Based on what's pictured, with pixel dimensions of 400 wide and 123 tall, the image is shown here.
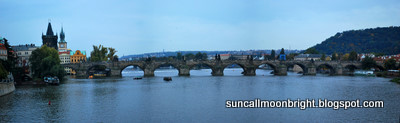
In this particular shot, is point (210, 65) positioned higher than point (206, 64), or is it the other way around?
point (206, 64)

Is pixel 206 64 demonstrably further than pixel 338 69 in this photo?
No

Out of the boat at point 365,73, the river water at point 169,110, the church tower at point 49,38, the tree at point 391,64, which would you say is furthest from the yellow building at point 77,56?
the tree at point 391,64

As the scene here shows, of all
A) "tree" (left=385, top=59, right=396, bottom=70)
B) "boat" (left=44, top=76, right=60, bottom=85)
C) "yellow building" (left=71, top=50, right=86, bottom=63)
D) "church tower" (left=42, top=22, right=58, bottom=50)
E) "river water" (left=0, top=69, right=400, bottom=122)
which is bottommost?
"river water" (left=0, top=69, right=400, bottom=122)

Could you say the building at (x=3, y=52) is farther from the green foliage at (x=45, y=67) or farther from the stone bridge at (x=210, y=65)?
the stone bridge at (x=210, y=65)

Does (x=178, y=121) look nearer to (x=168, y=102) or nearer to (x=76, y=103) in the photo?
(x=168, y=102)

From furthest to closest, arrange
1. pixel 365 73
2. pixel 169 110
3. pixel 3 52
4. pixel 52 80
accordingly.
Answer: pixel 365 73
pixel 52 80
pixel 3 52
pixel 169 110

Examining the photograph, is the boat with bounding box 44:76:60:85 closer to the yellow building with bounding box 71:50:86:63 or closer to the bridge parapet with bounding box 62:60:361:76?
the bridge parapet with bounding box 62:60:361:76

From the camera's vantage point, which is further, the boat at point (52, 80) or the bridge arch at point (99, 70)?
the bridge arch at point (99, 70)

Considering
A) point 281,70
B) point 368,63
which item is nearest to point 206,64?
point 281,70

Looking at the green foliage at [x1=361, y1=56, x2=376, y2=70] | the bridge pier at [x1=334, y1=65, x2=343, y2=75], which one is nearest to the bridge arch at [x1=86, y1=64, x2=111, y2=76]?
the bridge pier at [x1=334, y1=65, x2=343, y2=75]

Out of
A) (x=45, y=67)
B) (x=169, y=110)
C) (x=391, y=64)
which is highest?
(x=45, y=67)

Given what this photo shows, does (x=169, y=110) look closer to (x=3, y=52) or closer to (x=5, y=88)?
(x=5, y=88)

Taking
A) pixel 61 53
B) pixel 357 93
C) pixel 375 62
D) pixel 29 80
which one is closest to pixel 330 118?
pixel 357 93

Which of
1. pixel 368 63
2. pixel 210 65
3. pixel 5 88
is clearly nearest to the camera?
pixel 5 88
